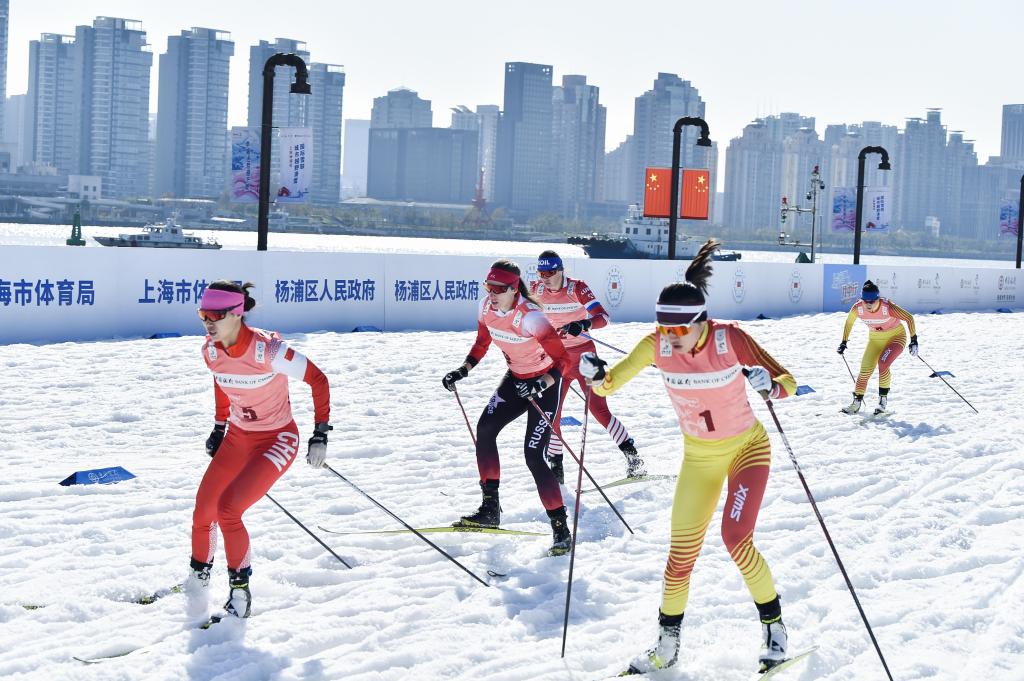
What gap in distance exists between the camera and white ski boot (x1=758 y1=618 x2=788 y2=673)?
489 cm

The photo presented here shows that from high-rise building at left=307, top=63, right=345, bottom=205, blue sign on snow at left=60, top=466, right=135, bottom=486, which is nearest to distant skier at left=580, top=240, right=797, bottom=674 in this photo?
blue sign on snow at left=60, top=466, right=135, bottom=486

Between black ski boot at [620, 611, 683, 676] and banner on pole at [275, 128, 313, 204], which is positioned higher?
banner on pole at [275, 128, 313, 204]

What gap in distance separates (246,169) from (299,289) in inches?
134

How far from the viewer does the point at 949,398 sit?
13.6 meters

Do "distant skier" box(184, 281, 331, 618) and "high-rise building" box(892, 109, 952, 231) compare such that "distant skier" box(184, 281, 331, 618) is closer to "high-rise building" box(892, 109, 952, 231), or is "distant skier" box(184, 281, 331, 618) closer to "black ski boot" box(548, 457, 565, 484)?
"black ski boot" box(548, 457, 565, 484)

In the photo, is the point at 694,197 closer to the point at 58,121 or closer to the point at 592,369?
the point at 592,369

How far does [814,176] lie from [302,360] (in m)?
39.6

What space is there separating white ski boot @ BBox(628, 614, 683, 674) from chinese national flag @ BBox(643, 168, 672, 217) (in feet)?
98.3

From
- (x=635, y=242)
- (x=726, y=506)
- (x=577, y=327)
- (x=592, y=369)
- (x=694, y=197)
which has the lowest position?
(x=726, y=506)

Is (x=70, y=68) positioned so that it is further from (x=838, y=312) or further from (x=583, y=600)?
(x=583, y=600)

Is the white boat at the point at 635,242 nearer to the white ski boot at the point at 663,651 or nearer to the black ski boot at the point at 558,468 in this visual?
the black ski boot at the point at 558,468

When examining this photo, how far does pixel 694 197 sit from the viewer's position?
34156mm

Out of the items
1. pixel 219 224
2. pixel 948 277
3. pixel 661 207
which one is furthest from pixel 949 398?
pixel 219 224

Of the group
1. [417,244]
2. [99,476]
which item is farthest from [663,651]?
[417,244]
